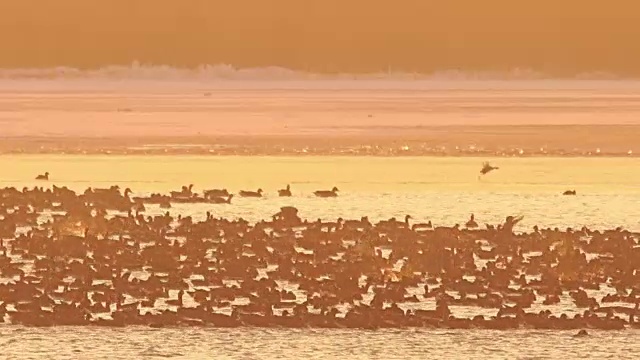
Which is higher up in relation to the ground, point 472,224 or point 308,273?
point 472,224

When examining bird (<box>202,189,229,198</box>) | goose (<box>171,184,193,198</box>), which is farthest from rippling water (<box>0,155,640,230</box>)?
goose (<box>171,184,193,198</box>)

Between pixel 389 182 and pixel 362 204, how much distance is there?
6305 mm

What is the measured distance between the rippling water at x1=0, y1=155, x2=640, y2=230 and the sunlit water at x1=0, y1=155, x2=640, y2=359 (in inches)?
1.4

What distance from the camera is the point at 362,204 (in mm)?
28625

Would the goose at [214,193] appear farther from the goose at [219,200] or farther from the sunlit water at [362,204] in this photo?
the sunlit water at [362,204]

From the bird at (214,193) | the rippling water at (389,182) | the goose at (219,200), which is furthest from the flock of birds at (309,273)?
the bird at (214,193)

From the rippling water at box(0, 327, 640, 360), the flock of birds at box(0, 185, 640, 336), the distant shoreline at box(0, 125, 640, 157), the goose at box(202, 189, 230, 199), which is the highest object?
the distant shoreline at box(0, 125, 640, 157)

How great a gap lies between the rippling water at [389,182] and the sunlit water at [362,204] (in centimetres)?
4

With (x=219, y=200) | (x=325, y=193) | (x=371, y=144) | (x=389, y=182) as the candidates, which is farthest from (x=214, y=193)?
(x=371, y=144)

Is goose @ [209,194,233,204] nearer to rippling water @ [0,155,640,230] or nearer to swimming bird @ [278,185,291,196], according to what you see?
rippling water @ [0,155,640,230]

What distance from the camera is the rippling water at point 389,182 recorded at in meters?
27.0

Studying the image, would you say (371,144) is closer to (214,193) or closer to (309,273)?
(214,193)

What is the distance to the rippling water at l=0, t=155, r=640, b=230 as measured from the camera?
88.5ft

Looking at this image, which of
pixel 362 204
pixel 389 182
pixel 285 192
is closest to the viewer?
pixel 362 204
